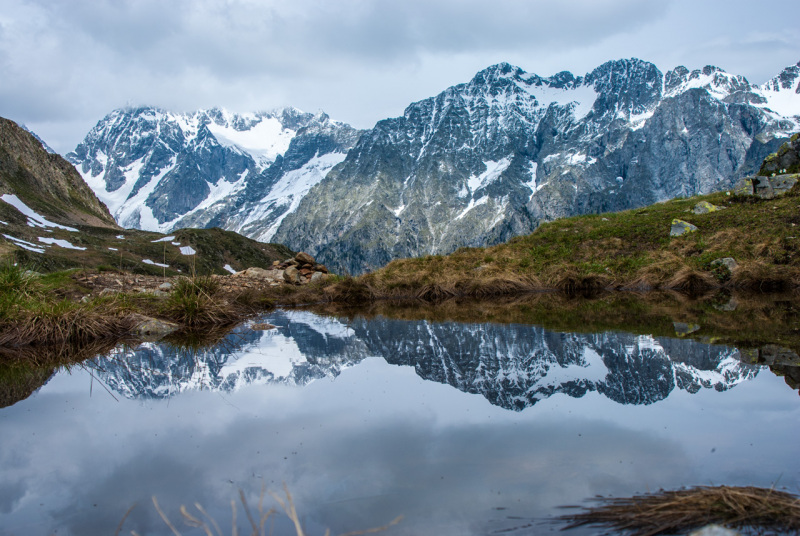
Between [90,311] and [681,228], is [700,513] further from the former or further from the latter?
[681,228]

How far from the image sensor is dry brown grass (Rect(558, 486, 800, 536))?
2.08 metres

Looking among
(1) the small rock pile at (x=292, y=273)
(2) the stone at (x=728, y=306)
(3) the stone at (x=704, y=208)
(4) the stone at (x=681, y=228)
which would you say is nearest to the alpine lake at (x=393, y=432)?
(2) the stone at (x=728, y=306)

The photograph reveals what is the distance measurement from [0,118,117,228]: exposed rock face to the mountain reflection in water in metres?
45.4

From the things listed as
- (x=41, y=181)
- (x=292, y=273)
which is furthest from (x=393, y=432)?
(x=41, y=181)

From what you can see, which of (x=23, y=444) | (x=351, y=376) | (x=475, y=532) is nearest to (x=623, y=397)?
(x=475, y=532)

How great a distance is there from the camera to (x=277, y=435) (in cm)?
340

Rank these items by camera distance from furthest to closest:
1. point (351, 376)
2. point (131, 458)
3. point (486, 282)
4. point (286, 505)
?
1. point (486, 282)
2. point (351, 376)
3. point (131, 458)
4. point (286, 505)

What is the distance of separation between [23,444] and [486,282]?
419 inches

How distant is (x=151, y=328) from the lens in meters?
8.38

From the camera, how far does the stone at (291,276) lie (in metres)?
16.1

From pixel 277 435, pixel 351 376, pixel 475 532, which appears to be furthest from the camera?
pixel 351 376

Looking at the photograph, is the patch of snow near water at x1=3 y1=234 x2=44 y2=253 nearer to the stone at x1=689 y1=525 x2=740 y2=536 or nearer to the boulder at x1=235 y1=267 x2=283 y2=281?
the boulder at x1=235 y1=267 x2=283 y2=281

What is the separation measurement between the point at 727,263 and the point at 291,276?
484 inches

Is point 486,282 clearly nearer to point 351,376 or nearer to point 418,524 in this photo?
point 351,376
